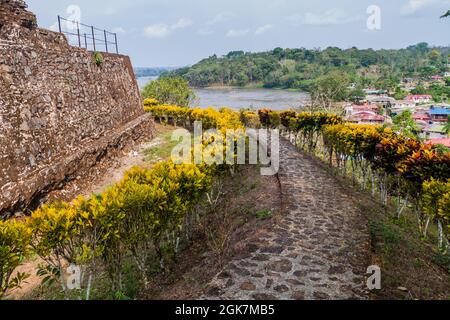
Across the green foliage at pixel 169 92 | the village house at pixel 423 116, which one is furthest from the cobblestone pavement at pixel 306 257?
the village house at pixel 423 116

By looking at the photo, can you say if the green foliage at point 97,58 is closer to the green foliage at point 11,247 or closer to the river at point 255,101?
the green foliage at point 11,247

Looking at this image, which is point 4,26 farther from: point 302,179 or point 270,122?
point 270,122

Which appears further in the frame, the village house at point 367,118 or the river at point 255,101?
the river at point 255,101

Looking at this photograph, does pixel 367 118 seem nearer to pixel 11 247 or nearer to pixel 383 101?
pixel 383 101

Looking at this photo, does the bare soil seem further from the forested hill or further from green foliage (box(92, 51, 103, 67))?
the forested hill

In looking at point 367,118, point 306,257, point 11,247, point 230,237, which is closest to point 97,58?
point 230,237

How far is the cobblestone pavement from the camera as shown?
4.85 m

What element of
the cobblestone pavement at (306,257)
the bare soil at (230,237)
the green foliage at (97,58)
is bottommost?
the bare soil at (230,237)

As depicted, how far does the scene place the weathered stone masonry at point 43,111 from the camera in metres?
8.70

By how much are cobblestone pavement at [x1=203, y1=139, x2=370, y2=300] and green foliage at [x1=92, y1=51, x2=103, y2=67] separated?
11014 mm

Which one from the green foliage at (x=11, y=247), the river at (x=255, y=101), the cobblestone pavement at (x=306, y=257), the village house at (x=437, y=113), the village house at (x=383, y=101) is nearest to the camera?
the green foliage at (x=11, y=247)

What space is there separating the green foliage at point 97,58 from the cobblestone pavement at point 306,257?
11.0 m
